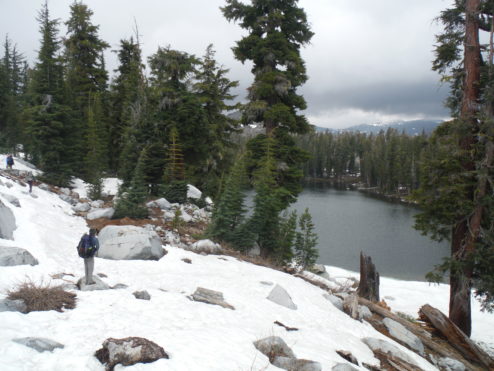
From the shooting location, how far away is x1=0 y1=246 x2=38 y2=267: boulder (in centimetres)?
814

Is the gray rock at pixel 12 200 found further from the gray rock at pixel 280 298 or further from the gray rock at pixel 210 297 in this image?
the gray rock at pixel 280 298

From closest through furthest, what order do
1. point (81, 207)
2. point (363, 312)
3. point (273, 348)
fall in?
point (273, 348)
point (363, 312)
point (81, 207)

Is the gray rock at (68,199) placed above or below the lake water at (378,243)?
above

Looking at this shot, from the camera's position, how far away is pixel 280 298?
969 centimetres

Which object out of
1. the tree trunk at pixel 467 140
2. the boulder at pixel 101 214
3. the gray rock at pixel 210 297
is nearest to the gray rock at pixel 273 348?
the gray rock at pixel 210 297

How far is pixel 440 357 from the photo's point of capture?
9172mm

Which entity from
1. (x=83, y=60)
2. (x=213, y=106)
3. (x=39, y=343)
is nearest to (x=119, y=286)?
(x=39, y=343)

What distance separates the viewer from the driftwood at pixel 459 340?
32.0 ft

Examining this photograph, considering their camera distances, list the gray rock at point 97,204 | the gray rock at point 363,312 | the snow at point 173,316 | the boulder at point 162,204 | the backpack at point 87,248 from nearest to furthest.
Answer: the snow at point 173,316
the backpack at point 87,248
the gray rock at point 363,312
the gray rock at point 97,204
the boulder at point 162,204

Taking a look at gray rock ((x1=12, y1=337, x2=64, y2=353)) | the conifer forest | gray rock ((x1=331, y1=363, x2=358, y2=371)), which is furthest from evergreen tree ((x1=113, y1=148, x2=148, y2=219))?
gray rock ((x1=331, y1=363, x2=358, y2=371))

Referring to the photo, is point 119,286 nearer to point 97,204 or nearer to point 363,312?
point 363,312

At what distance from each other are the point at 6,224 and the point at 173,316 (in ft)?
24.1

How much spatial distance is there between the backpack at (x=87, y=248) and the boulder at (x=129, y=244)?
3309 millimetres

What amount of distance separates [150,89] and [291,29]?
43.2 feet
